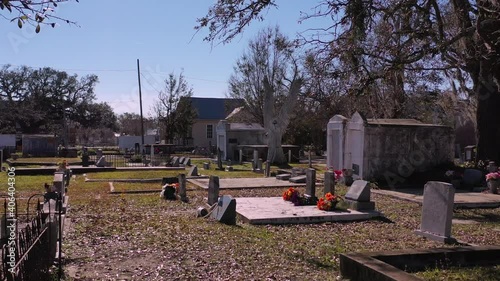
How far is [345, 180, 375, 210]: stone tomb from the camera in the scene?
11969 mm

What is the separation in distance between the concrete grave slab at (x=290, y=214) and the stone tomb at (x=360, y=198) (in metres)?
0.29

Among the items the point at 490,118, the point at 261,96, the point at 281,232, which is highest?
the point at 261,96

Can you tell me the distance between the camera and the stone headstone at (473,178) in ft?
58.6

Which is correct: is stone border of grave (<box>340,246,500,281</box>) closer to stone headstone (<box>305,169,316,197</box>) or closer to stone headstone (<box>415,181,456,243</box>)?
stone headstone (<box>415,181,456,243</box>)

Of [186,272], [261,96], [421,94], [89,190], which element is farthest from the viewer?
[261,96]

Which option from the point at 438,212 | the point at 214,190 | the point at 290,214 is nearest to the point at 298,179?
the point at 214,190

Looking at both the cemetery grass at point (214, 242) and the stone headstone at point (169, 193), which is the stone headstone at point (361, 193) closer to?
the cemetery grass at point (214, 242)

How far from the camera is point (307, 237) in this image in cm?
926

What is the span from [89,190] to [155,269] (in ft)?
35.4

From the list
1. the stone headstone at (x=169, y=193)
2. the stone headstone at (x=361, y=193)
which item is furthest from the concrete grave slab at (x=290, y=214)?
the stone headstone at (x=169, y=193)

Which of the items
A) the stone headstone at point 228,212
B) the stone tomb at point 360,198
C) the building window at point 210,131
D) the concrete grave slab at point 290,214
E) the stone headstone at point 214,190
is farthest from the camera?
the building window at point 210,131

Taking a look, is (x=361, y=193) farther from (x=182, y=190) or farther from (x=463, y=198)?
(x=182, y=190)

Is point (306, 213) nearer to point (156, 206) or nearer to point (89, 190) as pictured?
point (156, 206)

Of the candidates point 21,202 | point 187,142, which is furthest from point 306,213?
point 187,142
